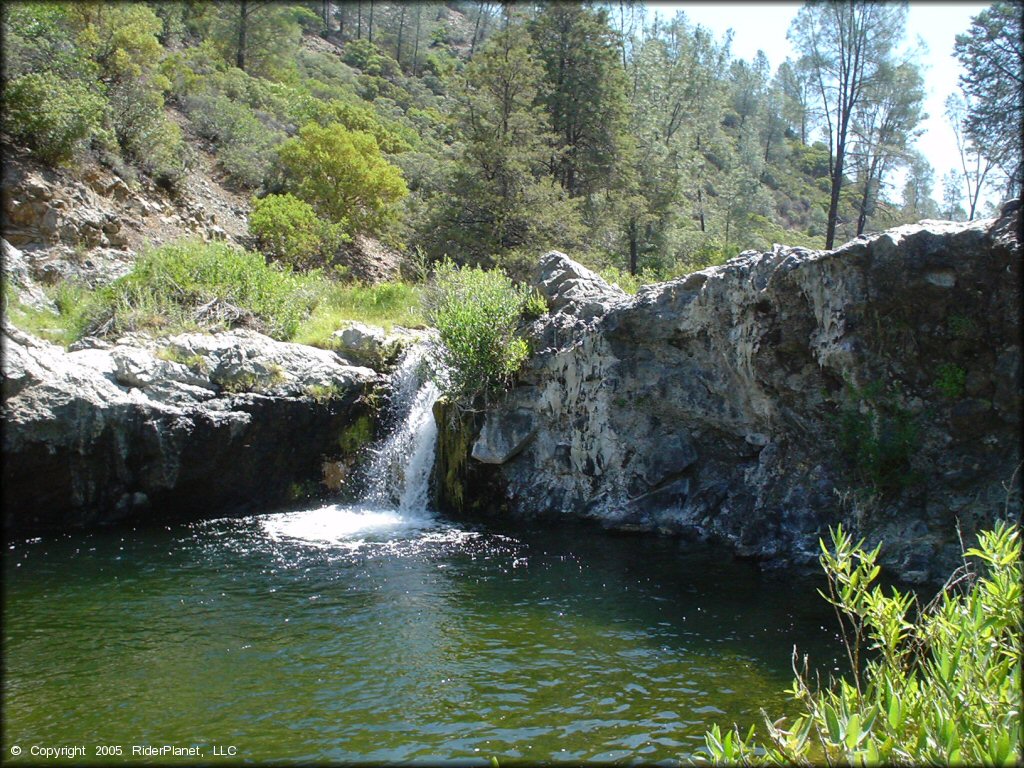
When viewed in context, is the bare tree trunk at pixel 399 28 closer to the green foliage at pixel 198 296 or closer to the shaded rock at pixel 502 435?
the green foliage at pixel 198 296

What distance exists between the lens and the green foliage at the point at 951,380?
957cm

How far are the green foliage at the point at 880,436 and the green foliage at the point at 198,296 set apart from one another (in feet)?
36.2

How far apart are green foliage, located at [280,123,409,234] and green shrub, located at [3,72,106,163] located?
273 inches

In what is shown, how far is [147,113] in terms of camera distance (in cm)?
2116

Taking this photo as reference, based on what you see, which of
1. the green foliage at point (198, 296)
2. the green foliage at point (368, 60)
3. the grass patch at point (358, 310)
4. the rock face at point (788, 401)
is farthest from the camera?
the green foliage at point (368, 60)

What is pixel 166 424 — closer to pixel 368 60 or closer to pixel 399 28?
pixel 368 60

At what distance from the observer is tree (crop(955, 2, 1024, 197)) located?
18.9m

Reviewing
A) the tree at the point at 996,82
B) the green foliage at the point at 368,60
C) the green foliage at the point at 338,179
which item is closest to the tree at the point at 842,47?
the tree at the point at 996,82

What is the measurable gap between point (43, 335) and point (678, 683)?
12860mm

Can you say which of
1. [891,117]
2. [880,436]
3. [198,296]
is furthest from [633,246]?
[880,436]

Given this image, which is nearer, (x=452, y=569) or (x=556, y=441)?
(x=452, y=569)

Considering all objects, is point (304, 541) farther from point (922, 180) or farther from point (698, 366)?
point (922, 180)

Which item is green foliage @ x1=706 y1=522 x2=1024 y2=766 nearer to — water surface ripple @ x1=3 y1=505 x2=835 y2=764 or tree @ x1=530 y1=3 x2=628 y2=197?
water surface ripple @ x1=3 y1=505 x2=835 y2=764

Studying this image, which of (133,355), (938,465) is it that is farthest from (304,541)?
(938,465)
